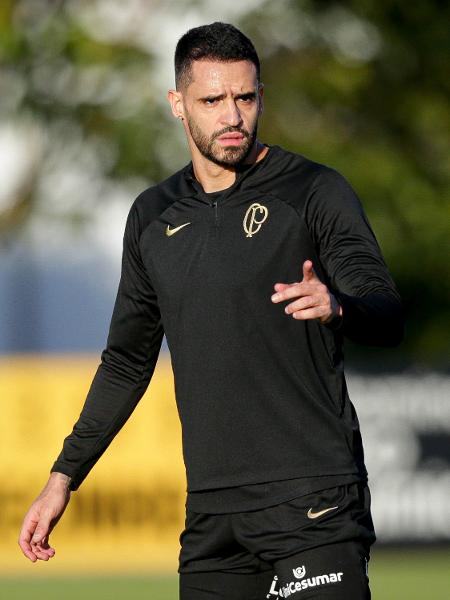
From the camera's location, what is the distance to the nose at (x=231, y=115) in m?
4.67

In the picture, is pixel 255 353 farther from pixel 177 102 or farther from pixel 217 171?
pixel 177 102

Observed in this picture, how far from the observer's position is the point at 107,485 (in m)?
13.8

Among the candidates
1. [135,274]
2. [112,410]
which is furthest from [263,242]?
[112,410]

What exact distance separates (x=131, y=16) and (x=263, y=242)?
15.5 metres

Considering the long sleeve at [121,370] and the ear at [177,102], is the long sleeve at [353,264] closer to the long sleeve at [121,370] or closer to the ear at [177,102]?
the ear at [177,102]

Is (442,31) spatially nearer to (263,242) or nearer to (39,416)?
(39,416)

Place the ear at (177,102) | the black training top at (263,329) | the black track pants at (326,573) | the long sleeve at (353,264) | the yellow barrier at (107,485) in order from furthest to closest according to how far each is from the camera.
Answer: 1. the yellow barrier at (107,485)
2. the ear at (177,102)
3. the black training top at (263,329)
4. the black track pants at (326,573)
5. the long sleeve at (353,264)

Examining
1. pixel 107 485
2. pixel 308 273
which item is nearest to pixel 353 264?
pixel 308 273

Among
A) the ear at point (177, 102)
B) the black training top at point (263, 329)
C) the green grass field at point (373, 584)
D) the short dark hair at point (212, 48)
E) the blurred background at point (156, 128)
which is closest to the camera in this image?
the black training top at point (263, 329)

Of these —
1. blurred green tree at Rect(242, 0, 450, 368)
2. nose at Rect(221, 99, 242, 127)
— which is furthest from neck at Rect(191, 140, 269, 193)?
blurred green tree at Rect(242, 0, 450, 368)

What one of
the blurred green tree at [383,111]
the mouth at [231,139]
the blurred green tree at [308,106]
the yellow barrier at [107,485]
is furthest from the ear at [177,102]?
the blurred green tree at [308,106]

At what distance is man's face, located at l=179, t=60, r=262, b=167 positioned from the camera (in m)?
4.70

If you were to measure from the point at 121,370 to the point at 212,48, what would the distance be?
45.5 inches

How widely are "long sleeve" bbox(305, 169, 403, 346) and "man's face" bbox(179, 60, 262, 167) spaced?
11.0 inches
